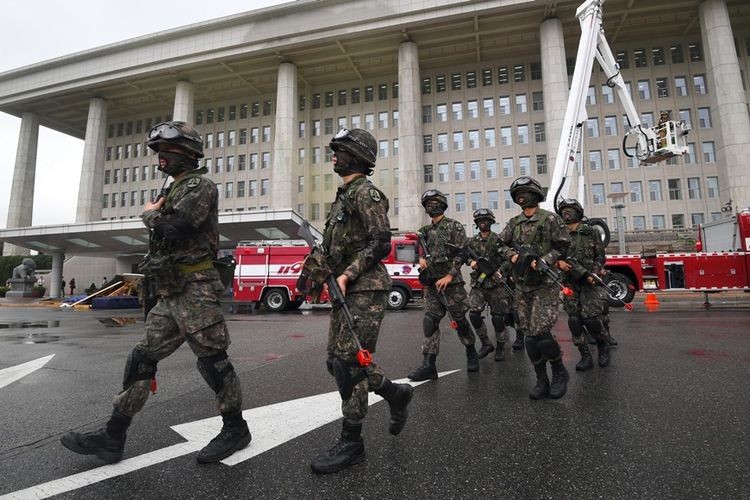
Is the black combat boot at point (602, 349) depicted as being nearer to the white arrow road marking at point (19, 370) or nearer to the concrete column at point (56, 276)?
the white arrow road marking at point (19, 370)

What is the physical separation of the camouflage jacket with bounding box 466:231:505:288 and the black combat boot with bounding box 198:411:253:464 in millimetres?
3654

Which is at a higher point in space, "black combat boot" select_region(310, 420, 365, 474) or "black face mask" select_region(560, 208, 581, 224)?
"black face mask" select_region(560, 208, 581, 224)

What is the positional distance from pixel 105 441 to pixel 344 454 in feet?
4.54

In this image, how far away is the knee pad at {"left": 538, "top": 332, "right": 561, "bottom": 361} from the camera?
11.5 feet

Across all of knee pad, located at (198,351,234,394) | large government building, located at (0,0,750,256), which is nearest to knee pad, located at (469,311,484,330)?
knee pad, located at (198,351,234,394)

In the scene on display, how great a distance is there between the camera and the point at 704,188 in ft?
107

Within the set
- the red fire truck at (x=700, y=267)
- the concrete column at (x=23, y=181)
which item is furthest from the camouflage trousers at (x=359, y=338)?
the concrete column at (x=23, y=181)

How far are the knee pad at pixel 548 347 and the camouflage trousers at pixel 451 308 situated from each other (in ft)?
3.35

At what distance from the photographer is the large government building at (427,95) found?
31.9m

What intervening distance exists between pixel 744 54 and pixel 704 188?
41.7 feet

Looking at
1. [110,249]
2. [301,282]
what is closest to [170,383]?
[301,282]

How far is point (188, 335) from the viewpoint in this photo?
2.35m

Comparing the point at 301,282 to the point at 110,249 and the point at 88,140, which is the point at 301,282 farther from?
the point at 88,140

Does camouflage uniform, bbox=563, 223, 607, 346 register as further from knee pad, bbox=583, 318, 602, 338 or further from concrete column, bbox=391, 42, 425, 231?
concrete column, bbox=391, 42, 425, 231
